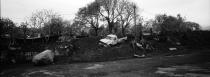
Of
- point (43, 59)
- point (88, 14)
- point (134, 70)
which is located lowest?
point (134, 70)

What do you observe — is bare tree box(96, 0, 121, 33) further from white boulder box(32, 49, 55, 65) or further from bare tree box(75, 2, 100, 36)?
white boulder box(32, 49, 55, 65)

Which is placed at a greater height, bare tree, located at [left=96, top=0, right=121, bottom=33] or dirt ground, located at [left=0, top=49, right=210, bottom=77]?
bare tree, located at [left=96, top=0, right=121, bottom=33]

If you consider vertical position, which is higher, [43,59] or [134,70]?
[43,59]

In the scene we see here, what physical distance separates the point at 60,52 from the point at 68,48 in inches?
51.2

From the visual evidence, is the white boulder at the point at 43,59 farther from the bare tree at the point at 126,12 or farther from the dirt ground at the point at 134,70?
the bare tree at the point at 126,12

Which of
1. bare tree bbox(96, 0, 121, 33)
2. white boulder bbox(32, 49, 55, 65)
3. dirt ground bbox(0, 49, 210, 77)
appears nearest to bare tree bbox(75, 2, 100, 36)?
bare tree bbox(96, 0, 121, 33)

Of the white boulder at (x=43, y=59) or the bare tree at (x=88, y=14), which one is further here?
the bare tree at (x=88, y=14)

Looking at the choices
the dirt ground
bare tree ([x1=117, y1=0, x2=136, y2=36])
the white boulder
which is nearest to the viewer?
the dirt ground

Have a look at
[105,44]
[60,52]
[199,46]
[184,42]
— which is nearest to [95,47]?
[105,44]

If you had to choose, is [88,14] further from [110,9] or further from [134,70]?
[134,70]

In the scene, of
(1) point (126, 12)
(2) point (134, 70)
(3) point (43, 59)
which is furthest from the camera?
(1) point (126, 12)

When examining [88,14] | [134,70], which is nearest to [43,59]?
[134,70]

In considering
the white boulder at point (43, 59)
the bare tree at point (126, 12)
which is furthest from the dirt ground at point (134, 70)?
the bare tree at point (126, 12)

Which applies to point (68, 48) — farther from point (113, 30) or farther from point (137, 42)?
point (113, 30)
